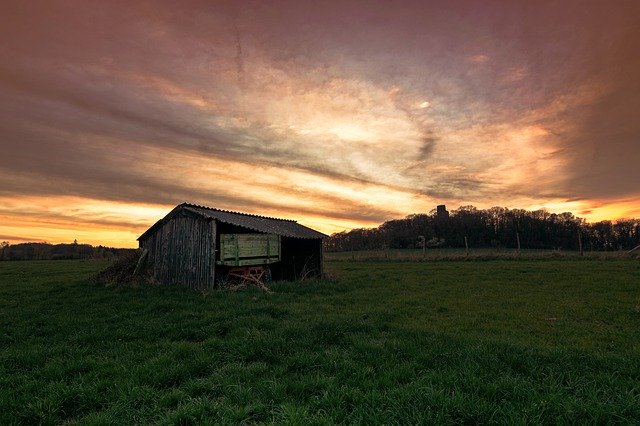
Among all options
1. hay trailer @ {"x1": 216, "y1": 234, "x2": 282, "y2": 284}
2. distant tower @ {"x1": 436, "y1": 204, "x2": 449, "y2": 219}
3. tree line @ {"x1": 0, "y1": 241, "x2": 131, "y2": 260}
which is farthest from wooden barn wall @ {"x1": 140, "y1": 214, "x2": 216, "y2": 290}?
distant tower @ {"x1": 436, "y1": 204, "x2": 449, "y2": 219}

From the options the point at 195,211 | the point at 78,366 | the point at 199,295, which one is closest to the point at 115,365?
the point at 78,366

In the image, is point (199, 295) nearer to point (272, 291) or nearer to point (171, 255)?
point (272, 291)

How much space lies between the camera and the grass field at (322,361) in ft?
16.1

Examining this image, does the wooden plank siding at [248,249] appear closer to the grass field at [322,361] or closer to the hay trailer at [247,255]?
the hay trailer at [247,255]

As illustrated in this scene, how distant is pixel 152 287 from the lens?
59.8 ft

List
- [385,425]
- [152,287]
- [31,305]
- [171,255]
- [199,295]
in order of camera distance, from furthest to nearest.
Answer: [171,255] < [152,287] < [199,295] < [31,305] < [385,425]

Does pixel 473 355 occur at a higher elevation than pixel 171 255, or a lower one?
lower

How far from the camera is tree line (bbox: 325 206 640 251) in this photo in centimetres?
8306

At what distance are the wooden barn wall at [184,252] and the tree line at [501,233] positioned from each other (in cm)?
6285

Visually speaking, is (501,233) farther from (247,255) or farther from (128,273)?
(128,273)

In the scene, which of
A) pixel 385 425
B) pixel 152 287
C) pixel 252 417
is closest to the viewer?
pixel 385 425

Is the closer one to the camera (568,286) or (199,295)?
(199,295)

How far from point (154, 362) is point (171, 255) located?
14.4 metres

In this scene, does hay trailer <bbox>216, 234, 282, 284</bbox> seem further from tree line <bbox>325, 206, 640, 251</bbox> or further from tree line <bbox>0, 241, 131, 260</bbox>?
tree line <bbox>325, 206, 640, 251</bbox>
